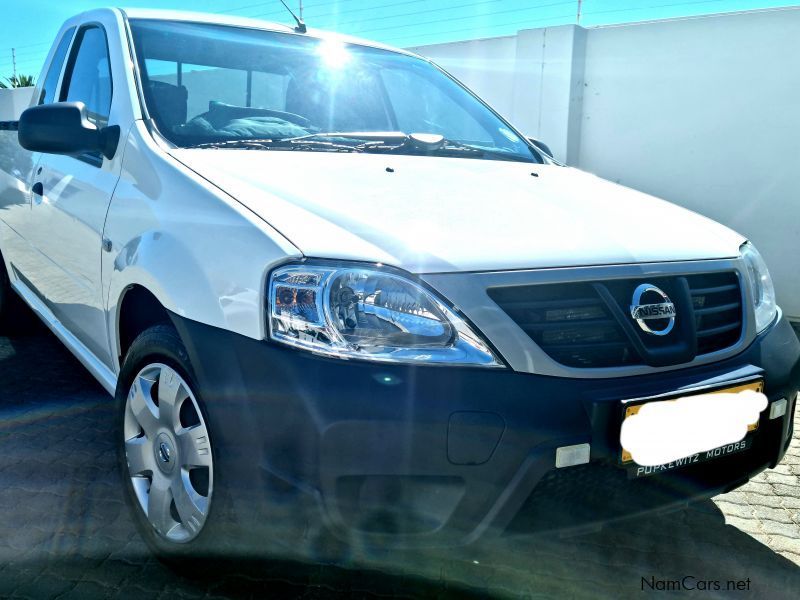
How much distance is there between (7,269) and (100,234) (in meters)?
2.41

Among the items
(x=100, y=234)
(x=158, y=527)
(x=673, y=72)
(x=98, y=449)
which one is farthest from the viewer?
(x=673, y=72)

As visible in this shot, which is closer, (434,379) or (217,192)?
(434,379)

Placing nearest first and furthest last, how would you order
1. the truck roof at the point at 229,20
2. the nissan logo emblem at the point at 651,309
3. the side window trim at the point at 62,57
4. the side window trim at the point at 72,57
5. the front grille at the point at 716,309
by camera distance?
the nissan logo emblem at the point at 651,309
the front grille at the point at 716,309
the truck roof at the point at 229,20
the side window trim at the point at 72,57
the side window trim at the point at 62,57

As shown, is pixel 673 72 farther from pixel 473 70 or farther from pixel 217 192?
pixel 217 192

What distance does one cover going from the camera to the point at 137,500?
7.57ft

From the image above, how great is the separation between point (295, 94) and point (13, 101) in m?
16.1

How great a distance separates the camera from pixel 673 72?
6.71 meters

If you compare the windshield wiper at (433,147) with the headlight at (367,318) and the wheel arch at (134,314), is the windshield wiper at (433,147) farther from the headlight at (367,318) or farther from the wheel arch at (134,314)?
the headlight at (367,318)

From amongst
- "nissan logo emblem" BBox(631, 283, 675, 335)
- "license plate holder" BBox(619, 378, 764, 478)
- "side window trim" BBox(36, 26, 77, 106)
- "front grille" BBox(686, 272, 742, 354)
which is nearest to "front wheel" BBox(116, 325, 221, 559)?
"license plate holder" BBox(619, 378, 764, 478)

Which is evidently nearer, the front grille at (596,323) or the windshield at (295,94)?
the front grille at (596,323)

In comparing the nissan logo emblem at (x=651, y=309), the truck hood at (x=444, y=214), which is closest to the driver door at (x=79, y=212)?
the truck hood at (x=444, y=214)

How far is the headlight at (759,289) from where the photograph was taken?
2.33 meters

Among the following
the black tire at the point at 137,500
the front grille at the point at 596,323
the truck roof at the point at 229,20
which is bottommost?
the black tire at the point at 137,500

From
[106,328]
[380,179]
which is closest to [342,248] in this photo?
[380,179]
